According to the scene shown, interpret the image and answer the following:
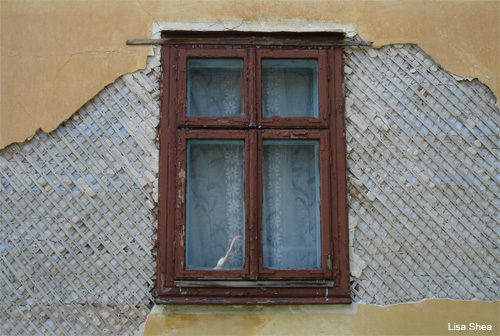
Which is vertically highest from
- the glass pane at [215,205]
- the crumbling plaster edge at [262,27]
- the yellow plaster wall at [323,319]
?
A: the crumbling plaster edge at [262,27]

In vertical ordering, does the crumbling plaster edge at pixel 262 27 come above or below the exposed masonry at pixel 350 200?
Result: above

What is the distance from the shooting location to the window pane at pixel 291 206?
3023 millimetres

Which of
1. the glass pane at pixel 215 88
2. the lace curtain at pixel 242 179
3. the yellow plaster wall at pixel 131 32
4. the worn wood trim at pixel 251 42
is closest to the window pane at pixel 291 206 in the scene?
the lace curtain at pixel 242 179

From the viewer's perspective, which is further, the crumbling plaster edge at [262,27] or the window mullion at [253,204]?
the crumbling plaster edge at [262,27]

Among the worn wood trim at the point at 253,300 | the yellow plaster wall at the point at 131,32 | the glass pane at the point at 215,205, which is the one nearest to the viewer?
the worn wood trim at the point at 253,300

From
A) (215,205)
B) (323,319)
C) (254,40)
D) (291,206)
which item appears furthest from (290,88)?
(323,319)

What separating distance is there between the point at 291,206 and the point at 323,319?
0.63 meters

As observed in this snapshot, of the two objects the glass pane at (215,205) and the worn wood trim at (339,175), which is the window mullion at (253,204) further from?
the worn wood trim at (339,175)

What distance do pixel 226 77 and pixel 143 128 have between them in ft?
1.88

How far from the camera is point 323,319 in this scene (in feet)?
9.52

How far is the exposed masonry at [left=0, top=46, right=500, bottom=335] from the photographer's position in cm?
294

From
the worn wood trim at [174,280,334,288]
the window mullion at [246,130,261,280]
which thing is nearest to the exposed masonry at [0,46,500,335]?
the worn wood trim at [174,280,334,288]

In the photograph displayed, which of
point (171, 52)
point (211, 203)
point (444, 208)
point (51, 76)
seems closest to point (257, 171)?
point (211, 203)

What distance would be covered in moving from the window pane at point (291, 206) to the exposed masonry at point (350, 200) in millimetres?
212
